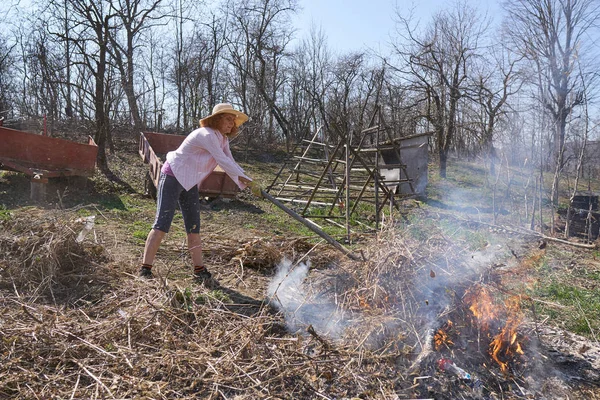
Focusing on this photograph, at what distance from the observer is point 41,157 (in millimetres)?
7543

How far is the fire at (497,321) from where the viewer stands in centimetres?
276

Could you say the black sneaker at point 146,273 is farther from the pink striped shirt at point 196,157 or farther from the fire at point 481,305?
the fire at point 481,305

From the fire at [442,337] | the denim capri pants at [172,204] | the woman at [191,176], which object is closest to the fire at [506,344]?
the fire at [442,337]

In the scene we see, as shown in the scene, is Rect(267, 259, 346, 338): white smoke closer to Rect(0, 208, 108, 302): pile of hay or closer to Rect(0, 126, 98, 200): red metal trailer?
Rect(0, 208, 108, 302): pile of hay

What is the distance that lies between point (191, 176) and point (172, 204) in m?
0.29

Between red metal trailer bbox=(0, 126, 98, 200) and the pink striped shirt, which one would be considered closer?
the pink striped shirt

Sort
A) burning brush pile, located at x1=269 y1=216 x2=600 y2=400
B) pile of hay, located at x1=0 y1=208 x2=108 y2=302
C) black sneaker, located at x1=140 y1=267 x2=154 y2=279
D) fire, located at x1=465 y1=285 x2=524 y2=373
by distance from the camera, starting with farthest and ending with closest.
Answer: black sneaker, located at x1=140 y1=267 x2=154 y2=279 < pile of hay, located at x1=0 y1=208 x2=108 y2=302 < fire, located at x1=465 y1=285 x2=524 y2=373 < burning brush pile, located at x1=269 y1=216 x2=600 y2=400

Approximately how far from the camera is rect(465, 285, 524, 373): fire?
2760 millimetres

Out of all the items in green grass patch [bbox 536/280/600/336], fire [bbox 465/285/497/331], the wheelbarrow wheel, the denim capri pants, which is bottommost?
green grass patch [bbox 536/280/600/336]

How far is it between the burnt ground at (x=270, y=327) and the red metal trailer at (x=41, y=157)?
366cm

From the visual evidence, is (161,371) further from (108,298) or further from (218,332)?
(108,298)

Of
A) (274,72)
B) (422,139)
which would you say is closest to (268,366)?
(422,139)

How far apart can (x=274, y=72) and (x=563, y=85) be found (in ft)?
47.5

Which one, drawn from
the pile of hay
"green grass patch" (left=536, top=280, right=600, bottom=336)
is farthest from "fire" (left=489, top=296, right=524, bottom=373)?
the pile of hay
